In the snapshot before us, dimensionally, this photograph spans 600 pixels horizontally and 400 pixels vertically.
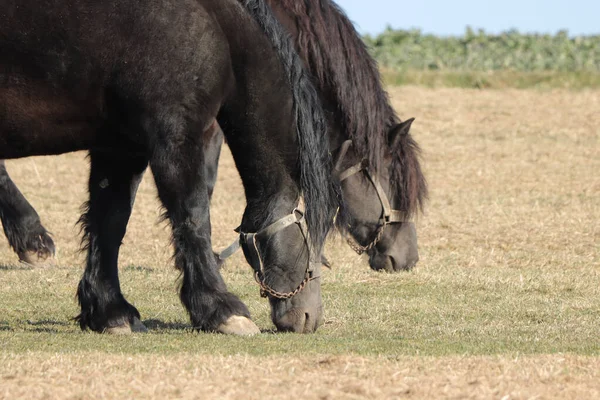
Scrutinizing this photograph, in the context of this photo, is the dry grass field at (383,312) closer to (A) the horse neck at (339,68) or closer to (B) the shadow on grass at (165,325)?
(B) the shadow on grass at (165,325)

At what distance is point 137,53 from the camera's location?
6289 millimetres

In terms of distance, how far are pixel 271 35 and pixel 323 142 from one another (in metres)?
0.71

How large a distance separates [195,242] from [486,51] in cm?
2623

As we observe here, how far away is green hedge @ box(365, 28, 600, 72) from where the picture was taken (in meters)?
29.8

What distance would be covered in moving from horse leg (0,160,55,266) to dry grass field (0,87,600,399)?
0.87ft

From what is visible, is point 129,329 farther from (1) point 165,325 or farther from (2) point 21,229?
(2) point 21,229

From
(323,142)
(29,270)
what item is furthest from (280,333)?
(29,270)

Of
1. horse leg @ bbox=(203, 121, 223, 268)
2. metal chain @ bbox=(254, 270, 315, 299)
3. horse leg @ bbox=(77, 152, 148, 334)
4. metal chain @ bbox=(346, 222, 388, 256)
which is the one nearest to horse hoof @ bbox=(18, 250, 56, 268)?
horse leg @ bbox=(203, 121, 223, 268)

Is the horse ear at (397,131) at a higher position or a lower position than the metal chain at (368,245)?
higher

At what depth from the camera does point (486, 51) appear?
3169cm

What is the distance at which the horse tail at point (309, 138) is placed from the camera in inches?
262

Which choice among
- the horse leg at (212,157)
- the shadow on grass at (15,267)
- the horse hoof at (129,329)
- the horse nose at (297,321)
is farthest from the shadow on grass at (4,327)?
the shadow on grass at (15,267)

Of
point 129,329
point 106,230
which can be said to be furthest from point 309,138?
point 129,329

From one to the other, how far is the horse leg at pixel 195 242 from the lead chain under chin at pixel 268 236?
0.24m
